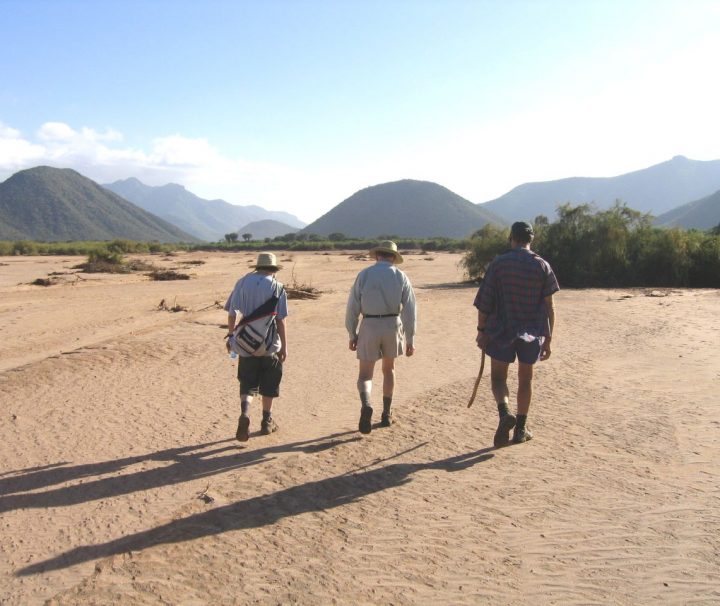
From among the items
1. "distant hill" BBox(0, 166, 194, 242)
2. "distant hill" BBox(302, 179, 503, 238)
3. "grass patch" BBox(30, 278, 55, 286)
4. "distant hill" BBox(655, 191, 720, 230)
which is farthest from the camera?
"distant hill" BBox(302, 179, 503, 238)

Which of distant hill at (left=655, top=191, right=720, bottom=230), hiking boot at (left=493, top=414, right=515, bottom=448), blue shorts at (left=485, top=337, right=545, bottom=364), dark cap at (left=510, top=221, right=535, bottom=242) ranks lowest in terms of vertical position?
hiking boot at (left=493, top=414, right=515, bottom=448)

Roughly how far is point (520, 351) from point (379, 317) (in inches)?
52.0

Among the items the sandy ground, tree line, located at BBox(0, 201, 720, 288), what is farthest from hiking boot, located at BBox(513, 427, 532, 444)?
tree line, located at BBox(0, 201, 720, 288)

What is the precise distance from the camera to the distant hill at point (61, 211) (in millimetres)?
135625

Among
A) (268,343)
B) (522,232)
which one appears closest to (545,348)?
(522,232)

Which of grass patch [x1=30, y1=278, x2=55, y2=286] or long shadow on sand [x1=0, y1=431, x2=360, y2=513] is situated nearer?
long shadow on sand [x1=0, y1=431, x2=360, y2=513]

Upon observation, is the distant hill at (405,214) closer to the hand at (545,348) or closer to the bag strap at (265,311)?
the hand at (545,348)

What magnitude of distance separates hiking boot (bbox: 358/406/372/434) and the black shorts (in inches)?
33.9

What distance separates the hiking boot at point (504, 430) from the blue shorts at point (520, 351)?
55 centimetres

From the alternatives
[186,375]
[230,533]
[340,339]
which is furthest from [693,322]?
[230,533]

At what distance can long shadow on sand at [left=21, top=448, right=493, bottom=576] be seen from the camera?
146 inches

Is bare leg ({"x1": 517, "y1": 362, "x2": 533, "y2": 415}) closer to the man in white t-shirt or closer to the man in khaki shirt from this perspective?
the man in khaki shirt

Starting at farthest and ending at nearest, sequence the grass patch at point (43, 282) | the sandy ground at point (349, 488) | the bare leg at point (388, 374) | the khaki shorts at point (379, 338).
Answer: the grass patch at point (43, 282), the bare leg at point (388, 374), the khaki shorts at point (379, 338), the sandy ground at point (349, 488)

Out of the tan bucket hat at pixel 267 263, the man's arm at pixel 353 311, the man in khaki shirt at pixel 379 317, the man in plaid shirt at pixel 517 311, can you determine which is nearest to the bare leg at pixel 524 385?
the man in plaid shirt at pixel 517 311
